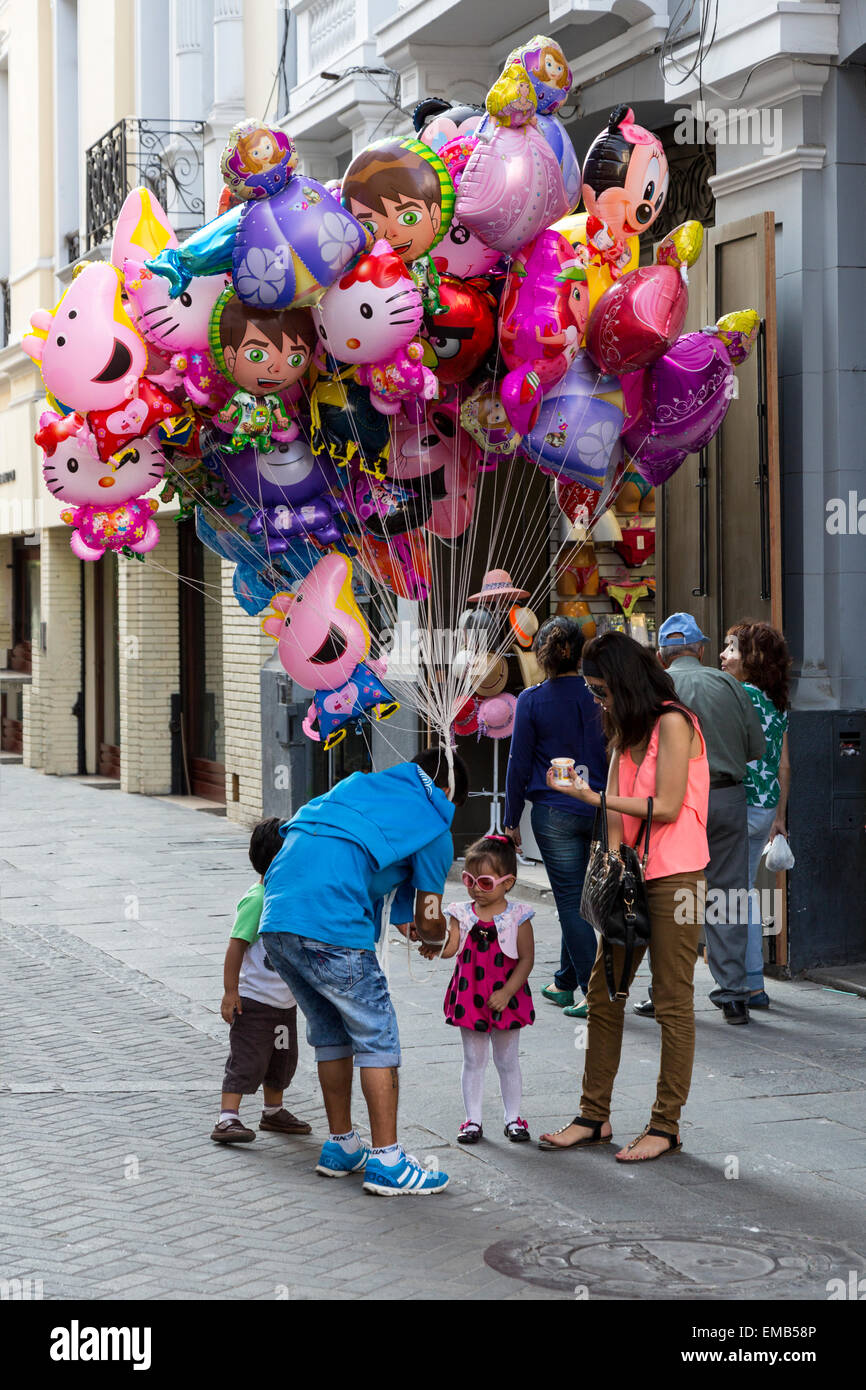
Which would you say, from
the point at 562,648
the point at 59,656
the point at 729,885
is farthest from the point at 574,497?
the point at 59,656

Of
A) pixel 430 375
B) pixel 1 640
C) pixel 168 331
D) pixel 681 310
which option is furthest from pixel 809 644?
pixel 1 640

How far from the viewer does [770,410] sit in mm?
9141

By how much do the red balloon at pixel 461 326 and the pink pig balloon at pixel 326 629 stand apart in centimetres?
96

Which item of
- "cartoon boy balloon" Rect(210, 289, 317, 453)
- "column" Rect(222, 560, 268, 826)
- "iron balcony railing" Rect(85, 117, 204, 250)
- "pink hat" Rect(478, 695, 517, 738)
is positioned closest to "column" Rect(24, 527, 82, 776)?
"iron balcony railing" Rect(85, 117, 204, 250)

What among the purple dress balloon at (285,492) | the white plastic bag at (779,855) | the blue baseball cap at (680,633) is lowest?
the white plastic bag at (779,855)

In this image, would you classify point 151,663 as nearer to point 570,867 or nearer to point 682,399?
point 570,867

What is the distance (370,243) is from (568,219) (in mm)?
1253

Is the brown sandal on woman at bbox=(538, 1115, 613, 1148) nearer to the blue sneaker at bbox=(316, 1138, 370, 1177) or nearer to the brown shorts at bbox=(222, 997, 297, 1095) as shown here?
the blue sneaker at bbox=(316, 1138, 370, 1177)

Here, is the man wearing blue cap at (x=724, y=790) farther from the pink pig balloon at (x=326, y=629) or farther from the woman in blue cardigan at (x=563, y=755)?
the pink pig balloon at (x=326, y=629)

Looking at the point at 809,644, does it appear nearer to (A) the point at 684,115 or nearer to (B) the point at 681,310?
(B) the point at 681,310

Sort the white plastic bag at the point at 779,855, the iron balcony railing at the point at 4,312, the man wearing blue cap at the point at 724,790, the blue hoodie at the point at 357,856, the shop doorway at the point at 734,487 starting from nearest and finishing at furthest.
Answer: the blue hoodie at the point at 357,856, the man wearing blue cap at the point at 724,790, the white plastic bag at the point at 779,855, the shop doorway at the point at 734,487, the iron balcony railing at the point at 4,312

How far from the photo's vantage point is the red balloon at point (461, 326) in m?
7.05

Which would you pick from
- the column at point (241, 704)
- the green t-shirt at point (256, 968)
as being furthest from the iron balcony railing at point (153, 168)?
the green t-shirt at point (256, 968)
